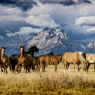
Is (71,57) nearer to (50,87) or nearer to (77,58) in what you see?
(77,58)

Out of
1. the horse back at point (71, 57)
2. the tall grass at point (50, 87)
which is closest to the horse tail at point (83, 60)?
the horse back at point (71, 57)

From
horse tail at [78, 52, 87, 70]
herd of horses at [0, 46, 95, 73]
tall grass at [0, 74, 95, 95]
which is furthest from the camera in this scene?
horse tail at [78, 52, 87, 70]

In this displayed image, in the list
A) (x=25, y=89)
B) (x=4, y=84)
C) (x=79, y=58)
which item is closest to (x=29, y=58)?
(x=79, y=58)

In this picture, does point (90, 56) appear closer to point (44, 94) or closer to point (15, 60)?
point (15, 60)

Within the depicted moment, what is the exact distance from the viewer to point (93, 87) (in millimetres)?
10078

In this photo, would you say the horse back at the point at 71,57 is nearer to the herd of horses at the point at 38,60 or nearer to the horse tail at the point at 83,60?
the herd of horses at the point at 38,60

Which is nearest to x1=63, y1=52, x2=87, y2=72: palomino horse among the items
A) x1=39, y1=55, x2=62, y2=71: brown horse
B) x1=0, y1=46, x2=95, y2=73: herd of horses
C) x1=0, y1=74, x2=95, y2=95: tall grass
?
x1=0, y1=46, x2=95, y2=73: herd of horses

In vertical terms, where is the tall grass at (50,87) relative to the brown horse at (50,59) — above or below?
below

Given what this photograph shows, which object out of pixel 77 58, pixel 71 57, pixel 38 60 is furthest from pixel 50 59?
pixel 77 58

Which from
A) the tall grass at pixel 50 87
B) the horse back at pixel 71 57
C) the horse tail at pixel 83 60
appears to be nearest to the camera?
the tall grass at pixel 50 87

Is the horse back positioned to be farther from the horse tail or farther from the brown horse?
the brown horse

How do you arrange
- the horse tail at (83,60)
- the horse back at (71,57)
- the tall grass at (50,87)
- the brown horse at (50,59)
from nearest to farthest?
1. the tall grass at (50,87)
2. the horse tail at (83,60)
3. the horse back at (71,57)
4. the brown horse at (50,59)

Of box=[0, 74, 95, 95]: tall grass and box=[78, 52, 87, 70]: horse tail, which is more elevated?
box=[78, 52, 87, 70]: horse tail

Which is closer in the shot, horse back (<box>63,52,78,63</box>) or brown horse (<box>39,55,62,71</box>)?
horse back (<box>63,52,78,63</box>)
